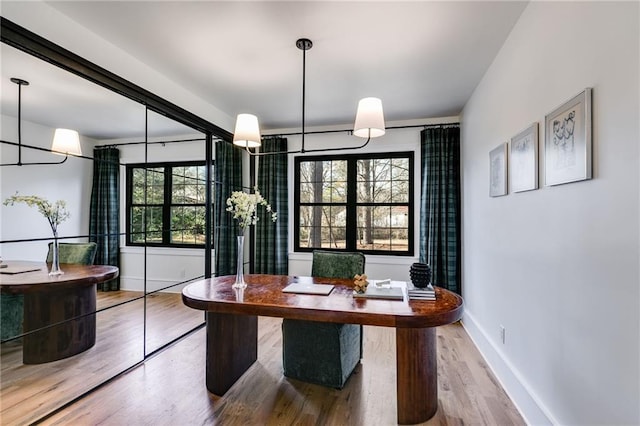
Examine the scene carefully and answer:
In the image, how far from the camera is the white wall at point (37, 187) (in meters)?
1.85

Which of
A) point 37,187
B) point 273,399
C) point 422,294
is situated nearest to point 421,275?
point 422,294

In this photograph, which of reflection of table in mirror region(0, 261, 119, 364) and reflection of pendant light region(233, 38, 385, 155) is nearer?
reflection of table in mirror region(0, 261, 119, 364)

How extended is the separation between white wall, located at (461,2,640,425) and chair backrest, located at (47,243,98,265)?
119 inches

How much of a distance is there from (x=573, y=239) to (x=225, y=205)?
3553 mm

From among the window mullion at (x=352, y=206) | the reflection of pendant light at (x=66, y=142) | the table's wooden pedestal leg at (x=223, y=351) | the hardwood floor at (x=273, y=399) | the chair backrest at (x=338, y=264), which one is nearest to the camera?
the hardwood floor at (x=273, y=399)

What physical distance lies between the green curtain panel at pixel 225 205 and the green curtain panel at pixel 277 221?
37 centimetres

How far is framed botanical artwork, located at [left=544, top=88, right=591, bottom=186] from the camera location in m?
1.43

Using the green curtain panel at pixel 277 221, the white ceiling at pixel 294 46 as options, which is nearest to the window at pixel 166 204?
the white ceiling at pixel 294 46

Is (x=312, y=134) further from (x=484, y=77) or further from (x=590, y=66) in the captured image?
(x=590, y=66)

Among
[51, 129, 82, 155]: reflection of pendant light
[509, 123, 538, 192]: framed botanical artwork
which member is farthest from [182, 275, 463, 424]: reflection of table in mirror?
[51, 129, 82, 155]: reflection of pendant light

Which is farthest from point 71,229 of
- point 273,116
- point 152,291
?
point 273,116

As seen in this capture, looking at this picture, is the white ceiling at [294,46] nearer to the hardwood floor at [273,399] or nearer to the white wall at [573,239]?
the white wall at [573,239]

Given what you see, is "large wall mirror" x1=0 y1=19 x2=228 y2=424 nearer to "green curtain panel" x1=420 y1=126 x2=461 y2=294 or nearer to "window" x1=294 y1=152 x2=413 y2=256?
"window" x1=294 y1=152 x2=413 y2=256

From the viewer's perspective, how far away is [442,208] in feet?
13.2
